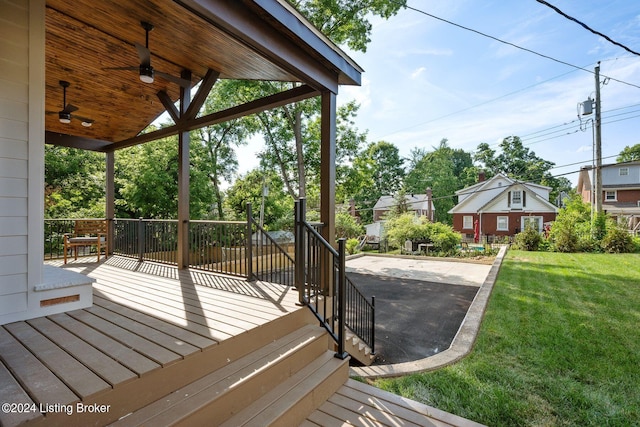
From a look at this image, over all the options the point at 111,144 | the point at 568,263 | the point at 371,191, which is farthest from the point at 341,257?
the point at 371,191

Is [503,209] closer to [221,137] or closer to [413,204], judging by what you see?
[413,204]

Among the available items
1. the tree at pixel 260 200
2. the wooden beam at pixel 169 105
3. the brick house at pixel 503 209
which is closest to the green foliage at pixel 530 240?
the brick house at pixel 503 209

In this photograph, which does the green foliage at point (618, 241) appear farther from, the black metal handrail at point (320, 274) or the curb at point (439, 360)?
the black metal handrail at point (320, 274)

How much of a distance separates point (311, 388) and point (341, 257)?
3.64ft

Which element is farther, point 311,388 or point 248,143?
point 248,143

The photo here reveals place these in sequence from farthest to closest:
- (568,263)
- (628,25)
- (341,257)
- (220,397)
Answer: (568,263) < (628,25) < (341,257) < (220,397)

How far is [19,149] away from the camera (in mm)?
2377

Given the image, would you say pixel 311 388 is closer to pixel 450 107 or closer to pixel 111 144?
pixel 111 144

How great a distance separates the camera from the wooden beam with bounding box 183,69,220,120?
4.48 metres

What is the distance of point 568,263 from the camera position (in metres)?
9.99

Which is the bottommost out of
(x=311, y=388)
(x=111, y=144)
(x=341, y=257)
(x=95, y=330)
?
(x=311, y=388)

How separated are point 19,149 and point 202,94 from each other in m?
2.57

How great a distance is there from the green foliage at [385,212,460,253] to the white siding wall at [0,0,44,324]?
16.0 meters

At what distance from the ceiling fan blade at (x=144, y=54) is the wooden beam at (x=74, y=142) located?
4.15m
